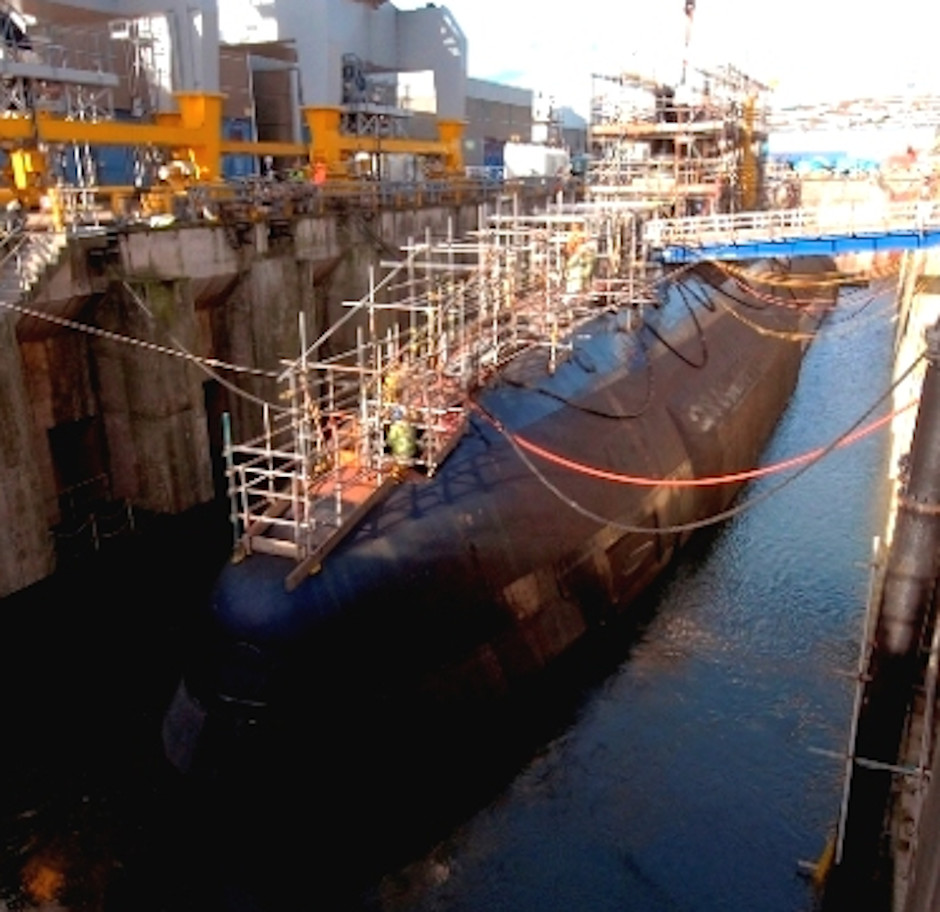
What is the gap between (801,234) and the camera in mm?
29188

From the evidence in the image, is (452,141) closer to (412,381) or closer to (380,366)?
(380,366)

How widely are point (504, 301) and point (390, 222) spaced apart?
571 inches

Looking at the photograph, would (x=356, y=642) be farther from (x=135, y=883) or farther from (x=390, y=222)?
(x=390, y=222)

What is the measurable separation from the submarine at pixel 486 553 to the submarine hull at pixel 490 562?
1.2 inches

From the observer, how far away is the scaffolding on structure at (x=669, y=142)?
128 ft

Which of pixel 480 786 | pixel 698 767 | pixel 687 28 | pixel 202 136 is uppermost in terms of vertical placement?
pixel 687 28

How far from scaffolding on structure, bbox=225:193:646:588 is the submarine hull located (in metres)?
0.33

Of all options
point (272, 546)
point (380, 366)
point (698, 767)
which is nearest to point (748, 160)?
point (380, 366)

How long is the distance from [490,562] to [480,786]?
11.0ft

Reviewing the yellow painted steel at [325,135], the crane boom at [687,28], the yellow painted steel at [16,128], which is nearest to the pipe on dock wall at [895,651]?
the yellow painted steel at [16,128]

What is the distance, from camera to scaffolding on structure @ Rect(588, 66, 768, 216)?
3897 centimetres

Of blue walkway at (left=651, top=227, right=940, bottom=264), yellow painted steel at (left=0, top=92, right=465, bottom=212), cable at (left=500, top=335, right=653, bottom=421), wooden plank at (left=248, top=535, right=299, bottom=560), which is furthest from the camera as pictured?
blue walkway at (left=651, top=227, right=940, bottom=264)

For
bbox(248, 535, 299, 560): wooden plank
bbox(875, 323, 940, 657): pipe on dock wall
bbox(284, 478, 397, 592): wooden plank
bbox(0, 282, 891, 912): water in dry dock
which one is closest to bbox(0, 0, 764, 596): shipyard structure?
bbox(284, 478, 397, 592): wooden plank

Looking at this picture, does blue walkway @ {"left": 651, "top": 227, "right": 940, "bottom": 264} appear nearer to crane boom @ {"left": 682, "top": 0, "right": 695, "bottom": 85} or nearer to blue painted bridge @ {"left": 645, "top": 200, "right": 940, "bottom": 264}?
blue painted bridge @ {"left": 645, "top": 200, "right": 940, "bottom": 264}
